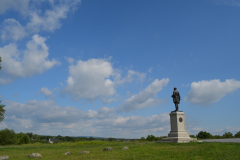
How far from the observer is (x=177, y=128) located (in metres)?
23.7

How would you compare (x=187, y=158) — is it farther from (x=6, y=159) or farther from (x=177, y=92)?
(x=177, y=92)

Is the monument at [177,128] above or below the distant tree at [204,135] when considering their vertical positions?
above

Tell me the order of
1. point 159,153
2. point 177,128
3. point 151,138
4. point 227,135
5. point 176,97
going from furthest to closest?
1. point 227,135
2. point 151,138
3. point 176,97
4. point 177,128
5. point 159,153

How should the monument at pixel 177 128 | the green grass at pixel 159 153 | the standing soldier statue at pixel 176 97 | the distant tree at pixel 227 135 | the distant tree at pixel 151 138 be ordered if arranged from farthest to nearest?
the distant tree at pixel 227 135 < the distant tree at pixel 151 138 < the standing soldier statue at pixel 176 97 < the monument at pixel 177 128 < the green grass at pixel 159 153

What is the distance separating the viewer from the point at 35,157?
526 inches

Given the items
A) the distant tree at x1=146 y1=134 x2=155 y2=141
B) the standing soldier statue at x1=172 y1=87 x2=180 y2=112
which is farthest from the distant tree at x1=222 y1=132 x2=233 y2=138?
the standing soldier statue at x1=172 y1=87 x2=180 y2=112

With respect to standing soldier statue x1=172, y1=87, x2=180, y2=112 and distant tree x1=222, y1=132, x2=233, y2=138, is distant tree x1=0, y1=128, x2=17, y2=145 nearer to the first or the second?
standing soldier statue x1=172, y1=87, x2=180, y2=112

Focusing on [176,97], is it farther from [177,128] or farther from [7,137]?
[7,137]

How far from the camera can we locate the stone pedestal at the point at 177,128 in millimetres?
23031

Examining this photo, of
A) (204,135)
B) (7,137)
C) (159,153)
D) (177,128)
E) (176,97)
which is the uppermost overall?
(176,97)

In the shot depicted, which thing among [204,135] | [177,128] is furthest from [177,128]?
[204,135]

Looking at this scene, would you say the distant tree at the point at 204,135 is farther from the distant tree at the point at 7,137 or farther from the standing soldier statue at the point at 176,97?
the distant tree at the point at 7,137

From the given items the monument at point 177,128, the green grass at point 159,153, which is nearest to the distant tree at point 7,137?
the green grass at point 159,153

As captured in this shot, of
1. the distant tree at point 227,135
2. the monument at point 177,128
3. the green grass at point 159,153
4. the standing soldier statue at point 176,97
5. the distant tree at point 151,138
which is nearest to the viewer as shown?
the green grass at point 159,153
